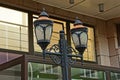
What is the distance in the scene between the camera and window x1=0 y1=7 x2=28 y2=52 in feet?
29.6

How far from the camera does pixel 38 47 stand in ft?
31.6

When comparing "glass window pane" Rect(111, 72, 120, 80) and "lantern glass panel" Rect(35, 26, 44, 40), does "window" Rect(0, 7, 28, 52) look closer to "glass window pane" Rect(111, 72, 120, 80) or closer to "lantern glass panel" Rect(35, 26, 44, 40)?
"glass window pane" Rect(111, 72, 120, 80)

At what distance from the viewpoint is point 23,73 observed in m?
7.30

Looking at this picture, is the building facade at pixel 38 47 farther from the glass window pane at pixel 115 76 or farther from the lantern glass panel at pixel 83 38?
the lantern glass panel at pixel 83 38

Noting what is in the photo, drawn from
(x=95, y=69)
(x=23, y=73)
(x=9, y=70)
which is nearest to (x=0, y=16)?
(x=9, y=70)

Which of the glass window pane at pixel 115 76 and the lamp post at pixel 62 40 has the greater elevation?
the lamp post at pixel 62 40

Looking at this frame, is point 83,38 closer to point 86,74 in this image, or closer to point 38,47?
point 86,74

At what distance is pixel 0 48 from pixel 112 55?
13.7 feet

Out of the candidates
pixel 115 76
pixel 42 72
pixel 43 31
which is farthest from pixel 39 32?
pixel 115 76

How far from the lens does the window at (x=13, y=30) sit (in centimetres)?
903

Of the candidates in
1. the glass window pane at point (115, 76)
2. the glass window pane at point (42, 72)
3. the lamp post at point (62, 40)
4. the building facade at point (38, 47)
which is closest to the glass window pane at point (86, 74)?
the building facade at point (38, 47)

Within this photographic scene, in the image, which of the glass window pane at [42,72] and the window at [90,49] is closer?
the glass window pane at [42,72]

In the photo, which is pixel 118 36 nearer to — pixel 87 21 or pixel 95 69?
pixel 87 21

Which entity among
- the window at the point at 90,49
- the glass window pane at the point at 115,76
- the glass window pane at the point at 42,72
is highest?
the window at the point at 90,49
